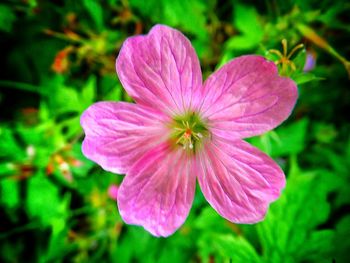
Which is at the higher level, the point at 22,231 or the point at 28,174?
the point at 28,174

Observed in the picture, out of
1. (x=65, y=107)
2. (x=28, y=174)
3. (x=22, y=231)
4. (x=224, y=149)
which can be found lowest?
(x=22, y=231)

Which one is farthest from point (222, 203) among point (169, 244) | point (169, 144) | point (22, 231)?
point (22, 231)

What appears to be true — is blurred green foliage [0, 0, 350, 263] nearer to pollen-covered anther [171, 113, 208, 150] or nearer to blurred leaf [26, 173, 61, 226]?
blurred leaf [26, 173, 61, 226]

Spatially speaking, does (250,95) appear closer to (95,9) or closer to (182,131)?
(182,131)

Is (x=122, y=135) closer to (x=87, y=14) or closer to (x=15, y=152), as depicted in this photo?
(x=15, y=152)

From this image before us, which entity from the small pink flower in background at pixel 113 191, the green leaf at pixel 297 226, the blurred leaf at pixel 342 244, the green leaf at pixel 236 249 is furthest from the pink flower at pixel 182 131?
the small pink flower in background at pixel 113 191

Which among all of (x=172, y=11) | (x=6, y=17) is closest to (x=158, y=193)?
(x=172, y=11)

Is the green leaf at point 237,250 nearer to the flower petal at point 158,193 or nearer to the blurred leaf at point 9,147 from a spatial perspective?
the flower petal at point 158,193
